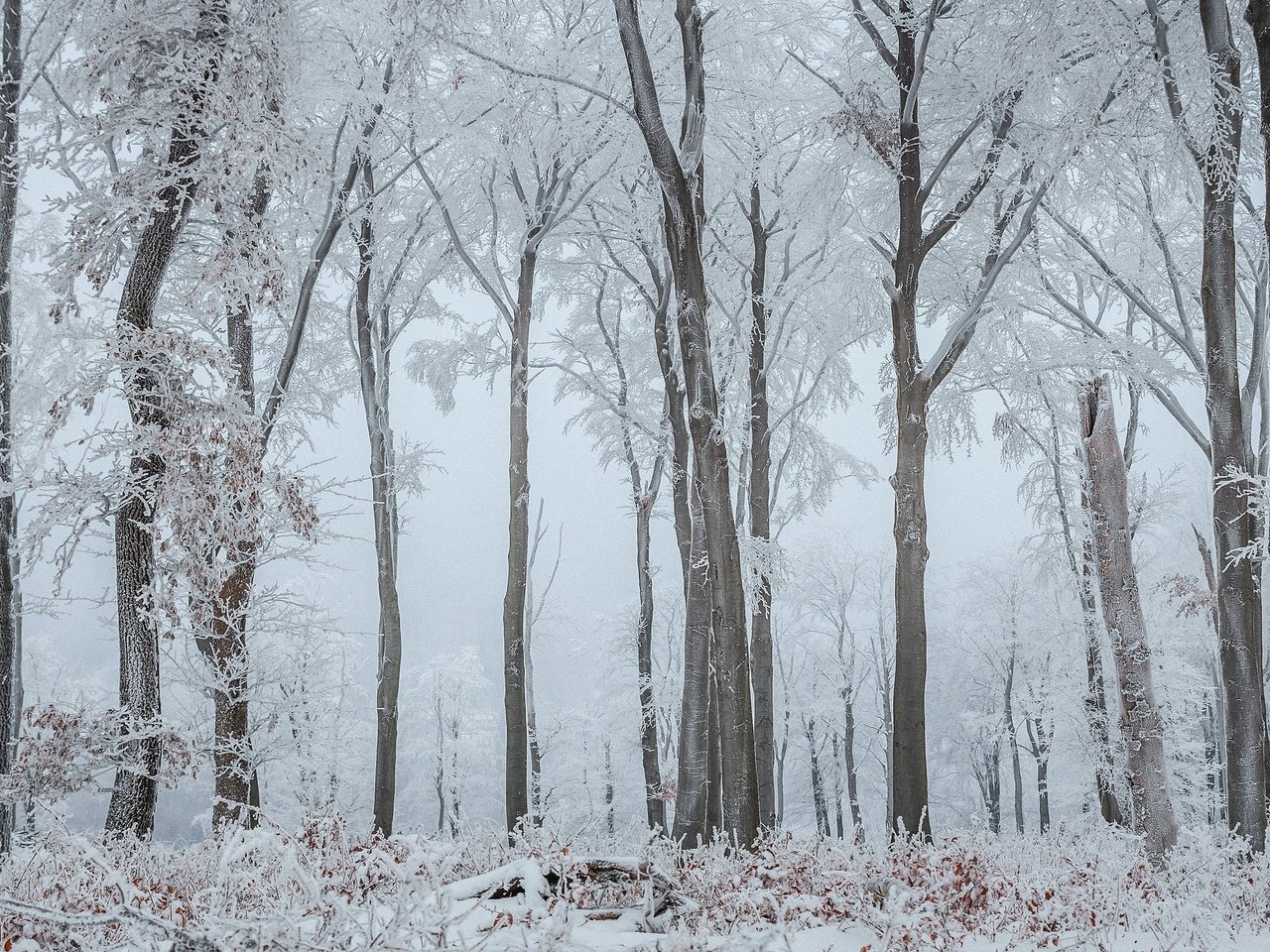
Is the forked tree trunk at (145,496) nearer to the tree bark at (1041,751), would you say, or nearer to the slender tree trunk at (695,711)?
the slender tree trunk at (695,711)


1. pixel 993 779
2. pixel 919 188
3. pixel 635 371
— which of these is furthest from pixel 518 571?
pixel 993 779

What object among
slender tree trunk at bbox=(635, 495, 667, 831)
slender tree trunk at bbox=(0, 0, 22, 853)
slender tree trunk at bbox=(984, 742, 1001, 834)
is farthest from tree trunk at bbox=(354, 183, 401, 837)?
slender tree trunk at bbox=(984, 742, 1001, 834)

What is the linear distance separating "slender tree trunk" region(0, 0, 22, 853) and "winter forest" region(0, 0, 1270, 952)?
0.21 ft

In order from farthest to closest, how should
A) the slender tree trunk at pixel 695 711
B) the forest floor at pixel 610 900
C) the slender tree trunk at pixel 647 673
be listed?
the slender tree trunk at pixel 647 673
the slender tree trunk at pixel 695 711
the forest floor at pixel 610 900

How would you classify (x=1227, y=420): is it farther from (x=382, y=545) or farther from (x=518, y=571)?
(x=382, y=545)

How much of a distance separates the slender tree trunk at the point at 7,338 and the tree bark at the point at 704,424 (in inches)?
222

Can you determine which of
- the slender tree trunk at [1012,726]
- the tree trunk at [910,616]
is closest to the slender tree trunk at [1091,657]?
the tree trunk at [910,616]

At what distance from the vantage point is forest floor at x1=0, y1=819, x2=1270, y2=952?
6.51ft

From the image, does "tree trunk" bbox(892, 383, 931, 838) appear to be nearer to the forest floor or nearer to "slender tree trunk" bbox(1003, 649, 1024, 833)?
the forest floor

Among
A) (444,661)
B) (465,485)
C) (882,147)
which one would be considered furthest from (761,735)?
(465,485)

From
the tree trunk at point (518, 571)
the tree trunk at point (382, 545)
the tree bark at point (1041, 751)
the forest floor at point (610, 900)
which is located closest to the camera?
the forest floor at point (610, 900)

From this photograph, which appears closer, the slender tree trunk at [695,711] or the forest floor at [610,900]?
the forest floor at [610,900]

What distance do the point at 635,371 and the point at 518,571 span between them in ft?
19.5

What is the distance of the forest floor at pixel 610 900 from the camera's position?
1984mm
